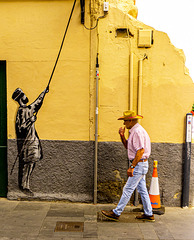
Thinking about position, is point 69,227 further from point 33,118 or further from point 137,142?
point 33,118

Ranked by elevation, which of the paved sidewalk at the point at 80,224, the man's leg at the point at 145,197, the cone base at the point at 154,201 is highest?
the man's leg at the point at 145,197

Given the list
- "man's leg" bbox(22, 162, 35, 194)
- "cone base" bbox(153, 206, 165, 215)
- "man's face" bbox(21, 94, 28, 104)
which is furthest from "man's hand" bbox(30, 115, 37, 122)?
"cone base" bbox(153, 206, 165, 215)

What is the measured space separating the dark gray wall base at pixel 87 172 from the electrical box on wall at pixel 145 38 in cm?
205

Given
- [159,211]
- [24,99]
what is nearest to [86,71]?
[24,99]

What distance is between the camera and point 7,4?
5.46 meters

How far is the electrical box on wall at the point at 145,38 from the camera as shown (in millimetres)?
5281

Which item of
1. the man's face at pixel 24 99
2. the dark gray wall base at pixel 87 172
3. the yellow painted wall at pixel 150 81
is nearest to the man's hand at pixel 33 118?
the man's face at pixel 24 99

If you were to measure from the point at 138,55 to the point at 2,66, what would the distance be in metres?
2.88

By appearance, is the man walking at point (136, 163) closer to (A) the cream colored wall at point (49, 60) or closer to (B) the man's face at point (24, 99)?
(A) the cream colored wall at point (49, 60)

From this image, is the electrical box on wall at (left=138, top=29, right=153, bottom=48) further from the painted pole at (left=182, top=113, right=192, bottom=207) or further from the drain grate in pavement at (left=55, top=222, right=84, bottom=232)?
the drain grate in pavement at (left=55, top=222, right=84, bottom=232)

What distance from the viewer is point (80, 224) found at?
4555 millimetres

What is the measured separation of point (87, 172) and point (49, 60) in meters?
2.45

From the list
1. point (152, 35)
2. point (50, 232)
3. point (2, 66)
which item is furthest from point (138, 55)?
point (50, 232)

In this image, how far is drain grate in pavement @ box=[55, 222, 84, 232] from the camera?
433cm
